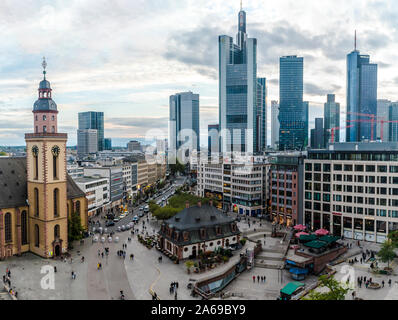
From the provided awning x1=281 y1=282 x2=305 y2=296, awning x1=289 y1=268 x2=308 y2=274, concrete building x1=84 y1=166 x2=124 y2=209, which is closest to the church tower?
awning x1=281 y1=282 x2=305 y2=296

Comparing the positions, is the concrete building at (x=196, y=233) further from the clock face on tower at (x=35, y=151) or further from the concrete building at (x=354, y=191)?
the clock face on tower at (x=35, y=151)

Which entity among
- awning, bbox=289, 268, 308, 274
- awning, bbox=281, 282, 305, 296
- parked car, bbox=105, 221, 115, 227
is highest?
parked car, bbox=105, 221, 115, 227

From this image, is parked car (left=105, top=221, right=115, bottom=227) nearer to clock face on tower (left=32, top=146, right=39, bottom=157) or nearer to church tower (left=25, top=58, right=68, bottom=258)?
church tower (left=25, top=58, right=68, bottom=258)

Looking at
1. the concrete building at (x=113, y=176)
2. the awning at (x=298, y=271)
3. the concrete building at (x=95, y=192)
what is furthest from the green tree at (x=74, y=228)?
the concrete building at (x=113, y=176)

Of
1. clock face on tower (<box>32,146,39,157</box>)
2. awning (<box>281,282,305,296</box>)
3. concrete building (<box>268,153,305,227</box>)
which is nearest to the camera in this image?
awning (<box>281,282,305,296</box>)

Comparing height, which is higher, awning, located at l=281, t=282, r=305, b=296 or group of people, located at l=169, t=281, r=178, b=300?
group of people, located at l=169, t=281, r=178, b=300
